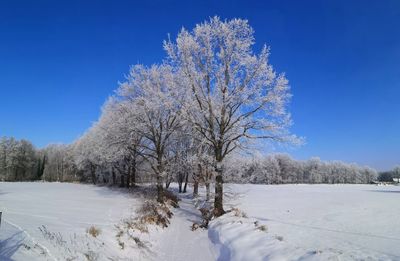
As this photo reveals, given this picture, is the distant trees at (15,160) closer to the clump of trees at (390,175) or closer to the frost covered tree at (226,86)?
the frost covered tree at (226,86)

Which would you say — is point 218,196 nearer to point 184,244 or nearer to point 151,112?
point 184,244

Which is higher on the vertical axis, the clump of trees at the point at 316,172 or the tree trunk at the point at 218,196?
the clump of trees at the point at 316,172

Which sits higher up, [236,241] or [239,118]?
[239,118]

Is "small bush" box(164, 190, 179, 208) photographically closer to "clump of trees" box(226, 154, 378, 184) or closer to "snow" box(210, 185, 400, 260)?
"snow" box(210, 185, 400, 260)

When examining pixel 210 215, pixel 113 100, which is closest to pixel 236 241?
pixel 210 215

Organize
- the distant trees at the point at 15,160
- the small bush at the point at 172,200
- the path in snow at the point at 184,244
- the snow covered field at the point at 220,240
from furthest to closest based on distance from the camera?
1. the distant trees at the point at 15,160
2. the small bush at the point at 172,200
3. the path in snow at the point at 184,244
4. the snow covered field at the point at 220,240

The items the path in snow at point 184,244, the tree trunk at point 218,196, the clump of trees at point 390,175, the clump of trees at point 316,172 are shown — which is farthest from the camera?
the clump of trees at point 390,175

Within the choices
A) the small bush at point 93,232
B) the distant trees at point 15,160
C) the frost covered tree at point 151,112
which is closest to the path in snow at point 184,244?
the small bush at point 93,232

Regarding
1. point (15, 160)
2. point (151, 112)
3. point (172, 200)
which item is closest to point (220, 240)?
point (172, 200)

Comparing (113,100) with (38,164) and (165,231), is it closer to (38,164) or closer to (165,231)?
(165,231)

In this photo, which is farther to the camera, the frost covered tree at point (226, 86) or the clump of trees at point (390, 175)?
the clump of trees at point (390, 175)

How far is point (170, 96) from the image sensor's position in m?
22.2

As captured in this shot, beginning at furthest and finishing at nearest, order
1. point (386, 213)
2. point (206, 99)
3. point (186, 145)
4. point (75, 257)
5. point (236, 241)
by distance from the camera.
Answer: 1. point (186, 145)
2. point (386, 213)
3. point (206, 99)
4. point (236, 241)
5. point (75, 257)

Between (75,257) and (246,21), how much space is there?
1655cm
